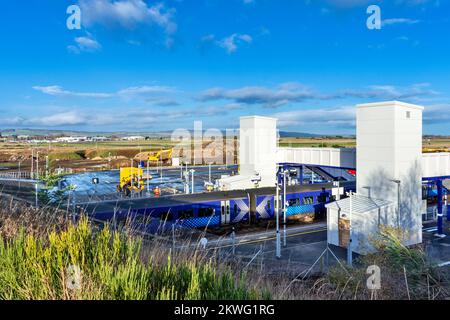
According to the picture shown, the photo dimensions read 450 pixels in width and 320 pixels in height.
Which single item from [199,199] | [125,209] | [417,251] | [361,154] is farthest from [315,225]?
[417,251]

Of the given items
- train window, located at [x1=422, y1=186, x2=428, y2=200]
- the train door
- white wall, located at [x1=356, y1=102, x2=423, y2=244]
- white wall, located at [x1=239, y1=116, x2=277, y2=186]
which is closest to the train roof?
the train door

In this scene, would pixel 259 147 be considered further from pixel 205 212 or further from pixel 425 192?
pixel 425 192

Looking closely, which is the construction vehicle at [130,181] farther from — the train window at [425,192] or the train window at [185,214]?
the train window at [425,192]

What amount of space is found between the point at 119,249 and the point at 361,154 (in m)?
17.8

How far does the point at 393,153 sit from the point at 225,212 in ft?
34.3

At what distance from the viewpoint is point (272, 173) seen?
30.9 meters

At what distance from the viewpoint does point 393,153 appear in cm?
1809

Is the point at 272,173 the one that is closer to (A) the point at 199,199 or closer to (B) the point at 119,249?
(A) the point at 199,199

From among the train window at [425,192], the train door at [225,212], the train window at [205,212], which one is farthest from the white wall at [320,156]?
the train window at [425,192]

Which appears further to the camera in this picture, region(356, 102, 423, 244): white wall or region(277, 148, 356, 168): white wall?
region(277, 148, 356, 168): white wall

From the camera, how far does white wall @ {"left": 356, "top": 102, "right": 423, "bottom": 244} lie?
18.2 metres

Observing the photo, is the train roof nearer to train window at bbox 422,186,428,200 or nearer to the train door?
the train door

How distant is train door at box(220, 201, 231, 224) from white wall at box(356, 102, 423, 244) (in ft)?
26.8

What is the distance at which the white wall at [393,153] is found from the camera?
59.6 feet
